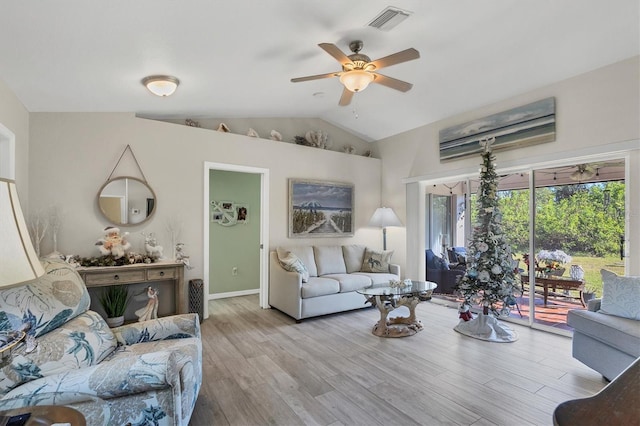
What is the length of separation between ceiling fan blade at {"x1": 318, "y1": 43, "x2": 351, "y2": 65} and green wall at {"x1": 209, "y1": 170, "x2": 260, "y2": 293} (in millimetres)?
3581

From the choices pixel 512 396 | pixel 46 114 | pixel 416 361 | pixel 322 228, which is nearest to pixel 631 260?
pixel 512 396

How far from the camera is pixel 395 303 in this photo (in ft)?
12.7

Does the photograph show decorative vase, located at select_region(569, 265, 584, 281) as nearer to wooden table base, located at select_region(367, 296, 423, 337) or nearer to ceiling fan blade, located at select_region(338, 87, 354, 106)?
wooden table base, located at select_region(367, 296, 423, 337)

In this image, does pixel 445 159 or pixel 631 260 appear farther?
pixel 445 159

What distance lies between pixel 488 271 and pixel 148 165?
4469 mm

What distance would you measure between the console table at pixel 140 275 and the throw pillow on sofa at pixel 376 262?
284 centimetres

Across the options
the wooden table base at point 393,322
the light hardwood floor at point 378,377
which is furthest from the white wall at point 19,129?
the wooden table base at point 393,322

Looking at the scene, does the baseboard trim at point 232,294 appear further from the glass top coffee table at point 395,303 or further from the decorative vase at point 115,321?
the glass top coffee table at point 395,303

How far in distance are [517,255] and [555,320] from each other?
89 centimetres

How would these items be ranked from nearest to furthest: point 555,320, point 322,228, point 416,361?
1. point 416,361
2. point 555,320
3. point 322,228

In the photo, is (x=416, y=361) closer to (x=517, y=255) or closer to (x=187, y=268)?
(x=517, y=255)

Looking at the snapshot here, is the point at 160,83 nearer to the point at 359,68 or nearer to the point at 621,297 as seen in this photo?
the point at 359,68

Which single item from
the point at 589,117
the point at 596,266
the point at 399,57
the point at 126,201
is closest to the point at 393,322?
the point at 596,266

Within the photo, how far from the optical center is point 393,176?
19.9ft
